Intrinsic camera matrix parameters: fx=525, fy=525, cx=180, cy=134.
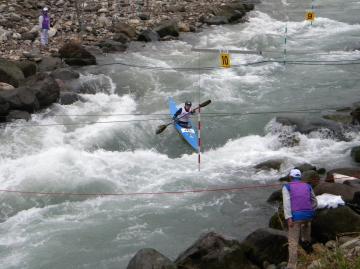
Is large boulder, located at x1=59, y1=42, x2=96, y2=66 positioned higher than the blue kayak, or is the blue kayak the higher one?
large boulder, located at x1=59, y1=42, x2=96, y2=66

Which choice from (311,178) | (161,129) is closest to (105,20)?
(161,129)

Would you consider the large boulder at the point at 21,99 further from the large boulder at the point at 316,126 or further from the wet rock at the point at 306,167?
the wet rock at the point at 306,167

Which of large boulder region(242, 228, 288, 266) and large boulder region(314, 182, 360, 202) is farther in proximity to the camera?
large boulder region(314, 182, 360, 202)

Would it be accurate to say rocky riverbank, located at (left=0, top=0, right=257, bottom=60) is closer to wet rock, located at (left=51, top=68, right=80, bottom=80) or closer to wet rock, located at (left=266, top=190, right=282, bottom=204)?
wet rock, located at (left=51, top=68, right=80, bottom=80)

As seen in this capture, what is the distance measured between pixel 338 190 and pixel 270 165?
2741 mm

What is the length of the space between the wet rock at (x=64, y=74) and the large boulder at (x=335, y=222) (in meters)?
9.90

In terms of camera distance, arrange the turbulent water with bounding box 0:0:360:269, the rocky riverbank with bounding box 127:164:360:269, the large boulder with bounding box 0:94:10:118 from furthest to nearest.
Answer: the large boulder with bounding box 0:94:10:118 → the turbulent water with bounding box 0:0:360:269 → the rocky riverbank with bounding box 127:164:360:269

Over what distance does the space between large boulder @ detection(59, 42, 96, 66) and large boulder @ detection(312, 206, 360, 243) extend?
11.3m

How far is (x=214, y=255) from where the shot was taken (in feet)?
23.4

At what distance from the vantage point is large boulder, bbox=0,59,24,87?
46.4 feet

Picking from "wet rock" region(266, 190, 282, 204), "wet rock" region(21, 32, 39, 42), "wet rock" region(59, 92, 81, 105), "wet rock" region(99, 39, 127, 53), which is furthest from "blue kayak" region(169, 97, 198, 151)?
"wet rock" region(21, 32, 39, 42)

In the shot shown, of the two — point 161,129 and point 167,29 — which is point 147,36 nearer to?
point 167,29

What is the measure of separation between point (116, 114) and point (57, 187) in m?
3.90

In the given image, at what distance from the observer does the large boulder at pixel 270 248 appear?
731cm
